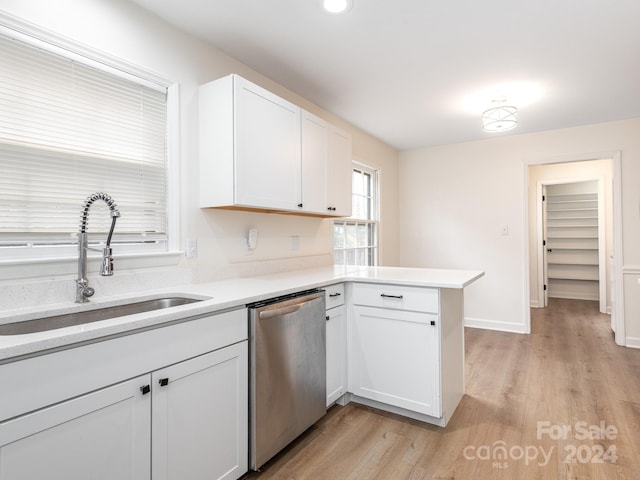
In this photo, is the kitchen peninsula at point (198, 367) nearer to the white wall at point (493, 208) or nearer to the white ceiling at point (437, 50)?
the white ceiling at point (437, 50)

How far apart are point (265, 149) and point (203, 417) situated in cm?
151

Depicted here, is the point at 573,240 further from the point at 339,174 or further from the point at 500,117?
the point at 339,174

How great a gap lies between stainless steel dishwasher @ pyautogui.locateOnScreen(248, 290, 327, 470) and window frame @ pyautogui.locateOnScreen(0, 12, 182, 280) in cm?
69

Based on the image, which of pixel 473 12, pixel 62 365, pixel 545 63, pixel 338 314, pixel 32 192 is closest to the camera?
pixel 62 365

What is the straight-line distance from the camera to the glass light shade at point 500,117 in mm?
3093

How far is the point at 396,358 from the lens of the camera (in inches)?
87.6

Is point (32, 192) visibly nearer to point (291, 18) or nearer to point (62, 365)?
point (62, 365)

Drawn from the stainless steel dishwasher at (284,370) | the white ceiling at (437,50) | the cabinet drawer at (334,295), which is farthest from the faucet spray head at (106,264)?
the white ceiling at (437,50)

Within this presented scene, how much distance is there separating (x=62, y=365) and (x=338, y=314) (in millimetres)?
1557

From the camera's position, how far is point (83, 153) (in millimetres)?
1687

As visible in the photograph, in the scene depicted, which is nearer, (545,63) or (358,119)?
(545,63)

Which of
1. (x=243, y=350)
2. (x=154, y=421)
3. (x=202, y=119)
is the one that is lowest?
(x=154, y=421)

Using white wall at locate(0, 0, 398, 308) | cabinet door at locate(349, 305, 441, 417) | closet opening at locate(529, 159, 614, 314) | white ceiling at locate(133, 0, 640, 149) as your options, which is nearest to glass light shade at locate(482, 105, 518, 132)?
white ceiling at locate(133, 0, 640, 149)

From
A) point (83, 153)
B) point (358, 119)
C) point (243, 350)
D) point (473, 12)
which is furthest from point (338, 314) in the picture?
point (358, 119)
